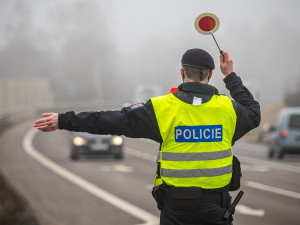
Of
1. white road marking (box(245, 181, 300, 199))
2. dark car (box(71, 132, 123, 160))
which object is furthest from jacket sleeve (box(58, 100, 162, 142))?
dark car (box(71, 132, 123, 160))

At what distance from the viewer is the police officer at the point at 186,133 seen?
470 centimetres

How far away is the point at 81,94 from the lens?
4769 inches

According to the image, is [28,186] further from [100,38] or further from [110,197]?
[100,38]

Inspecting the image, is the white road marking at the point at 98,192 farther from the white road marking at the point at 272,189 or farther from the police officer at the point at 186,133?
the police officer at the point at 186,133

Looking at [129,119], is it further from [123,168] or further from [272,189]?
[123,168]

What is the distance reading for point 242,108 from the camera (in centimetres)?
495

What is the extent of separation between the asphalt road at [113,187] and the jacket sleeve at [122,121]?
5.72 m

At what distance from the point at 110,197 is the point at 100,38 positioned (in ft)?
414

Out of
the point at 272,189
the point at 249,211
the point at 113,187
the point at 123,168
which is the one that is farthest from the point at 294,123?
the point at 249,211

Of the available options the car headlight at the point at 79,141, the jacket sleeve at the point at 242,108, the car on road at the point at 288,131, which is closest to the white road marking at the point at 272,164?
the car on road at the point at 288,131

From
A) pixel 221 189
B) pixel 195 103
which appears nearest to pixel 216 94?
pixel 195 103

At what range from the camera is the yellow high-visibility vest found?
472cm

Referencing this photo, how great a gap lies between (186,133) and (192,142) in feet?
0.27

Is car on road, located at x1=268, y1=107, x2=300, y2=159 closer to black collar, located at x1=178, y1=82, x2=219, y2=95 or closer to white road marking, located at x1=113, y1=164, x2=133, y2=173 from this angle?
white road marking, located at x1=113, y1=164, x2=133, y2=173
